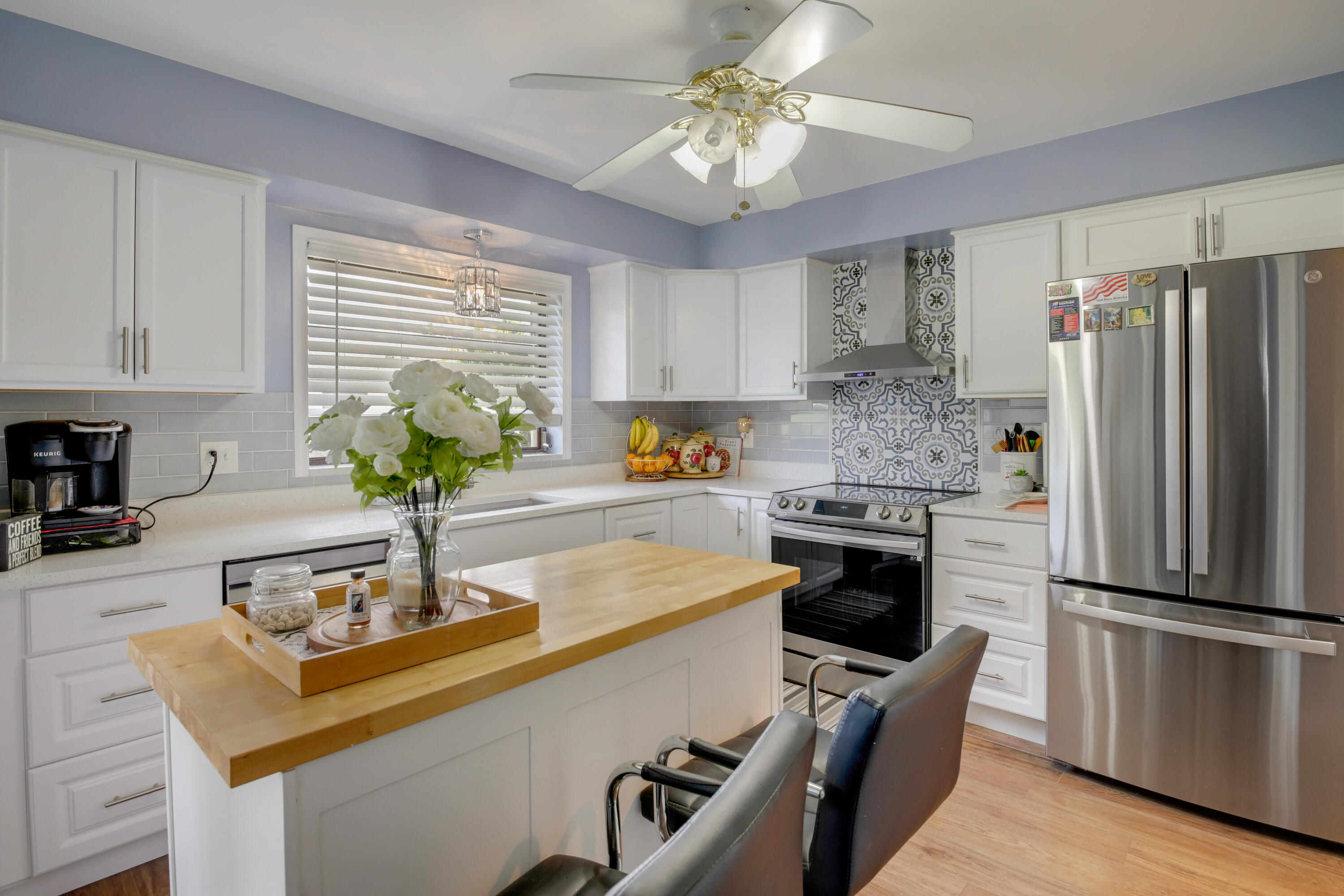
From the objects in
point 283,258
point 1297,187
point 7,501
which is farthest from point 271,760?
point 1297,187

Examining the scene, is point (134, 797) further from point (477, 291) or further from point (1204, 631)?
point (1204, 631)

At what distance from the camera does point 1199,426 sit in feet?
7.04

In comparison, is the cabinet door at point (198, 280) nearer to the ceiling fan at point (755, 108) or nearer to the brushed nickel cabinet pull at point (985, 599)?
the ceiling fan at point (755, 108)

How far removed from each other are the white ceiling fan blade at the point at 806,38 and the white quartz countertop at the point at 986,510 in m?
1.95

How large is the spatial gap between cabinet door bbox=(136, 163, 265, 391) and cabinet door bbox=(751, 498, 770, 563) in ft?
7.53

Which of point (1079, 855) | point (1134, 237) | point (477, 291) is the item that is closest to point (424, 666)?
point (1079, 855)

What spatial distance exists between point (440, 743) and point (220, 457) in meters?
2.11

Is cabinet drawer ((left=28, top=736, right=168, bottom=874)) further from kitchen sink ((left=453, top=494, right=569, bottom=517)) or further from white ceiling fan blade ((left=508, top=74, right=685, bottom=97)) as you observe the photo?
white ceiling fan blade ((left=508, top=74, right=685, bottom=97))

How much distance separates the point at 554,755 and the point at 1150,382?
2.17 m

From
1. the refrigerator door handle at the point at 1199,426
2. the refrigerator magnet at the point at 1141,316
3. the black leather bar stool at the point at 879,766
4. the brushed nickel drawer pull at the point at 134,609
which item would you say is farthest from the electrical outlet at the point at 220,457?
the refrigerator door handle at the point at 1199,426

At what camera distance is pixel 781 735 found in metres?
0.86

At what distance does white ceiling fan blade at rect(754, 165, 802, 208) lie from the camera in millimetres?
2119

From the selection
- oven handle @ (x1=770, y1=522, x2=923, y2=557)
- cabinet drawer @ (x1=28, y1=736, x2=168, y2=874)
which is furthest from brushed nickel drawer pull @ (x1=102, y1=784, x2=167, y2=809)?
oven handle @ (x1=770, y1=522, x2=923, y2=557)

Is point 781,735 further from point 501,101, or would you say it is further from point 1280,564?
point 501,101
